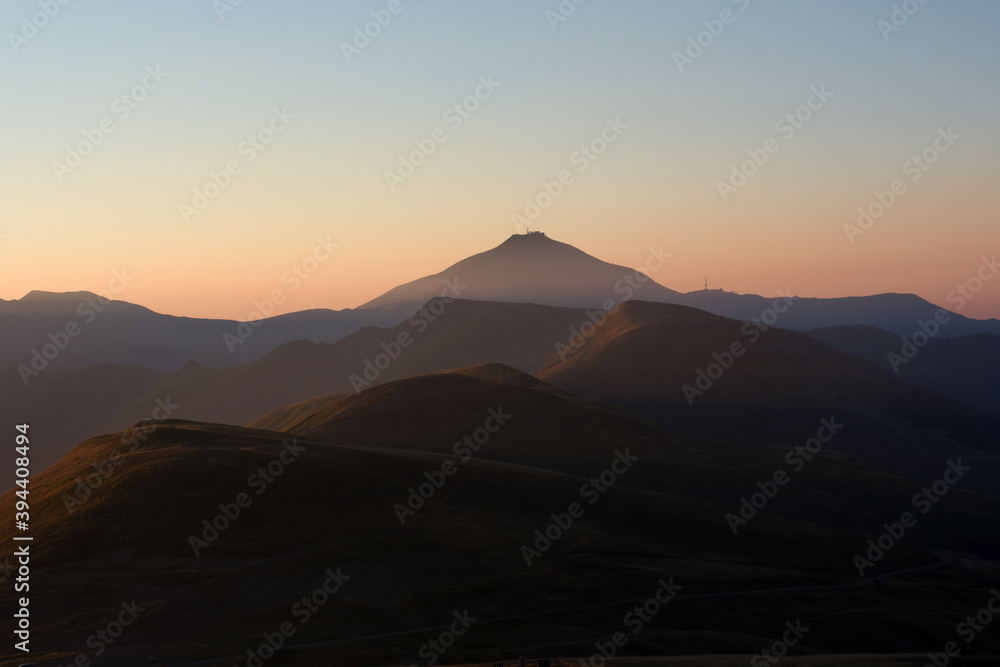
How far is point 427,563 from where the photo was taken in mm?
117438

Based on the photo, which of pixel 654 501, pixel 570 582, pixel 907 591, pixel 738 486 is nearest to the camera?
pixel 570 582

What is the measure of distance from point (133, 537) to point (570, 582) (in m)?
57.6

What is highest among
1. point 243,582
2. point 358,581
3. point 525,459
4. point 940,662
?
point 940,662

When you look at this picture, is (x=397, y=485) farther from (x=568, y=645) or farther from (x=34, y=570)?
(x=568, y=645)

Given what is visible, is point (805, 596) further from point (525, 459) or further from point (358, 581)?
point (525, 459)

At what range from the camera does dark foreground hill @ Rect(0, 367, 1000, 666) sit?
9450 cm

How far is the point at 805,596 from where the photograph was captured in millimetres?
116812

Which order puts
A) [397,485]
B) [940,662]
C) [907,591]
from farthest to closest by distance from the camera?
1. [397,485]
2. [907,591]
3. [940,662]

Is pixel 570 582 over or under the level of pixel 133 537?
over

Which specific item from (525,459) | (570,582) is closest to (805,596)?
(570,582)

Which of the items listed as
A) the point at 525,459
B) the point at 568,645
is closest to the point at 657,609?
the point at 568,645

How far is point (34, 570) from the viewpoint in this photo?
110188mm

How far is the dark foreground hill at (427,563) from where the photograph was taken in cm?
9450

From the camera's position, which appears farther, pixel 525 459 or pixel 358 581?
pixel 525 459
